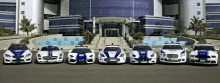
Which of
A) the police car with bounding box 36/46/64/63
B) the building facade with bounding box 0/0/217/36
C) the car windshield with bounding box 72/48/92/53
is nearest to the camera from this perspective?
the police car with bounding box 36/46/64/63

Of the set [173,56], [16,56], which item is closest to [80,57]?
[16,56]

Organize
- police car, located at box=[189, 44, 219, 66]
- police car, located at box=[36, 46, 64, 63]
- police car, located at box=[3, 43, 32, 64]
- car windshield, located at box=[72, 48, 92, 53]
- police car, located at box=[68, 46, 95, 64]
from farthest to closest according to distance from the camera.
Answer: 1. car windshield, located at box=[72, 48, 92, 53]
2. police car, located at box=[36, 46, 64, 63]
3. police car, located at box=[68, 46, 95, 64]
4. police car, located at box=[3, 43, 32, 64]
5. police car, located at box=[189, 44, 219, 66]

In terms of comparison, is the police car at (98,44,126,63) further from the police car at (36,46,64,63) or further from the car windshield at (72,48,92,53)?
the police car at (36,46,64,63)

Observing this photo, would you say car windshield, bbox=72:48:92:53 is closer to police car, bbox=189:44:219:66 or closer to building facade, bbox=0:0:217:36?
police car, bbox=189:44:219:66

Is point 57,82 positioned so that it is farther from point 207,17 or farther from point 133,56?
point 207,17

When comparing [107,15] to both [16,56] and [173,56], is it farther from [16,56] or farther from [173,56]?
[173,56]

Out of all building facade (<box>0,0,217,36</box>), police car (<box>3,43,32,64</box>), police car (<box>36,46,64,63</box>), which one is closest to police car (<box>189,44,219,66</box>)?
police car (<box>36,46,64,63</box>)

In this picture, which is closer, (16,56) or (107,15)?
(16,56)

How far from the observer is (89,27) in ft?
200

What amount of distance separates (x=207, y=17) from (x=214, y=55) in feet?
218

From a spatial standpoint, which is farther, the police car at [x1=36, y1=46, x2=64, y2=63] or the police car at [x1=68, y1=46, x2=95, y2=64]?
the police car at [x1=36, y1=46, x2=64, y2=63]

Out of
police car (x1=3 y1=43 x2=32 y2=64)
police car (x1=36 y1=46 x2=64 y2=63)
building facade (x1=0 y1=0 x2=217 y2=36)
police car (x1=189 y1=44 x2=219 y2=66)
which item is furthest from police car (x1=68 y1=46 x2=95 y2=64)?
building facade (x1=0 y1=0 x2=217 y2=36)

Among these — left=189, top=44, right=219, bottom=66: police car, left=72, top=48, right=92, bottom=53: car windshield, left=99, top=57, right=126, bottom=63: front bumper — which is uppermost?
left=72, top=48, right=92, bottom=53: car windshield

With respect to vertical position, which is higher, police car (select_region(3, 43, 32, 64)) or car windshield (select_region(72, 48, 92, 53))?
car windshield (select_region(72, 48, 92, 53))
